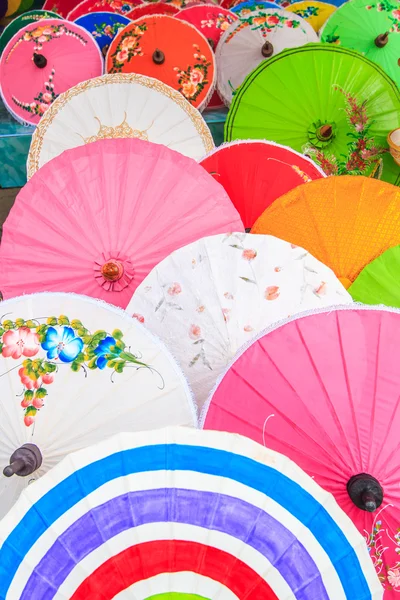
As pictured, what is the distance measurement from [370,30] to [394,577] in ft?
9.31

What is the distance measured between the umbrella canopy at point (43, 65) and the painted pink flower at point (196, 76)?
0.54m

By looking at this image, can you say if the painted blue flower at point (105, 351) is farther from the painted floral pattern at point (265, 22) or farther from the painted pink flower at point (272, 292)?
the painted floral pattern at point (265, 22)

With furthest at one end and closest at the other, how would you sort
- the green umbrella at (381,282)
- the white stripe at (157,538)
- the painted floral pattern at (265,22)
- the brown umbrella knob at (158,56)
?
1. the painted floral pattern at (265,22)
2. the brown umbrella knob at (158,56)
3. the green umbrella at (381,282)
4. the white stripe at (157,538)

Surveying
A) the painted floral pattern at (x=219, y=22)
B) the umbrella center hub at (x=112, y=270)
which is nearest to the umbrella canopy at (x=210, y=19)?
the painted floral pattern at (x=219, y=22)

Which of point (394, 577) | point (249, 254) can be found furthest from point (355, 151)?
point (394, 577)

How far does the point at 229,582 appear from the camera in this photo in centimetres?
83

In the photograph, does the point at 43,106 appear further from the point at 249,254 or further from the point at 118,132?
the point at 249,254

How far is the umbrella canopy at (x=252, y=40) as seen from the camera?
9.38 ft

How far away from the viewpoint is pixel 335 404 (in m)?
1.09

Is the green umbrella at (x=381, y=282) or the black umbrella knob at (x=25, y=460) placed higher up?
→ the green umbrella at (x=381, y=282)

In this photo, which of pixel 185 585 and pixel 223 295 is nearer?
pixel 185 585

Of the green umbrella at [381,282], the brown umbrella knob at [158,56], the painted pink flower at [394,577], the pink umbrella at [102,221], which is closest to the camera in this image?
the painted pink flower at [394,577]

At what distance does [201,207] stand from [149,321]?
0.46m

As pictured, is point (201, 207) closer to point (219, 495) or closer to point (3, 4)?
point (219, 495)
